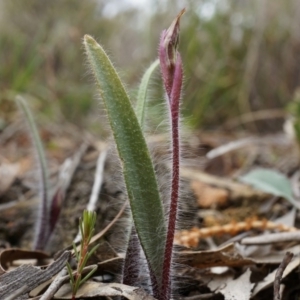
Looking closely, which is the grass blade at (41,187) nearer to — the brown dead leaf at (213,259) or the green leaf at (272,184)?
the brown dead leaf at (213,259)

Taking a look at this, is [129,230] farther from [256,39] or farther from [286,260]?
[256,39]

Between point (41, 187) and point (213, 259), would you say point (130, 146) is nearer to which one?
point (213, 259)

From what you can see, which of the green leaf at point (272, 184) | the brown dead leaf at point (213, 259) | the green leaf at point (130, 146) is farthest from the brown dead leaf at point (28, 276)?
the green leaf at point (272, 184)

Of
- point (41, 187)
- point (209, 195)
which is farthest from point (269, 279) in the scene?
point (209, 195)

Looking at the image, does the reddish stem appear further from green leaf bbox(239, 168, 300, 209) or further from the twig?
green leaf bbox(239, 168, 300, 209)

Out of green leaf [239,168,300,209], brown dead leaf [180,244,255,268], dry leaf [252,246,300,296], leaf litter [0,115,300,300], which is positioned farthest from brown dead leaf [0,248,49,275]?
green leaf [239,168,300,209]

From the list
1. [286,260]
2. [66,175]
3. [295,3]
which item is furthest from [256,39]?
[286,260]
